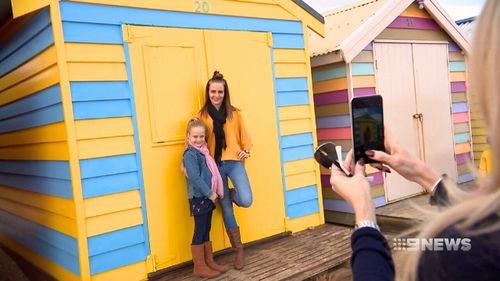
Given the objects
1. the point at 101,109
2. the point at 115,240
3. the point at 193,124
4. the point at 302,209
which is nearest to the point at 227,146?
the point at 193,124

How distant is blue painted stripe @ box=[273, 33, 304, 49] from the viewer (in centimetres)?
484

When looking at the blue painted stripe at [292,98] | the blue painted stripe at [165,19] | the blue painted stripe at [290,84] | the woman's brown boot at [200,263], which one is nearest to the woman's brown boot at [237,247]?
the woman's brown boot at [200,263]

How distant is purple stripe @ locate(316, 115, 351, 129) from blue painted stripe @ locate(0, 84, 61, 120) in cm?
341

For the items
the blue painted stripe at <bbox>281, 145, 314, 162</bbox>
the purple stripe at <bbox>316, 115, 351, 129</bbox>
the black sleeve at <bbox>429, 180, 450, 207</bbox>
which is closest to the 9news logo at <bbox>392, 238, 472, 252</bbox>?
the black sleeve at <bbox>429, 180, 450, 207</bbox>

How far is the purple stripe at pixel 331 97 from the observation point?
220 inches

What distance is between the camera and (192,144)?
148 inches

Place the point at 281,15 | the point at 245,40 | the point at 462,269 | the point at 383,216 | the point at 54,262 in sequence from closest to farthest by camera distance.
Result: 1. the point at 462,269
2. the point at 54,262
3. the point at 245,40
4. the point at 281,15
5. the point at 383,216

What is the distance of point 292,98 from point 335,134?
1.12 m

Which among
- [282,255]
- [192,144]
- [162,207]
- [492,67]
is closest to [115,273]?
[162,207]

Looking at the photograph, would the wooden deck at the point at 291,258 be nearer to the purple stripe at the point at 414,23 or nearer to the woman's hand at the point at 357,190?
the woman's hand at the point at 357,190

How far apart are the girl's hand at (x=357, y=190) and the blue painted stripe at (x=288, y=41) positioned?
3.52 m

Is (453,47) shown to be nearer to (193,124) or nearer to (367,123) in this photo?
(193,124)

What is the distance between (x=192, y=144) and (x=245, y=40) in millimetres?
1397

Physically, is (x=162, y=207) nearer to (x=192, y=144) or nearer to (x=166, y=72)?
(x=192, y=144)
